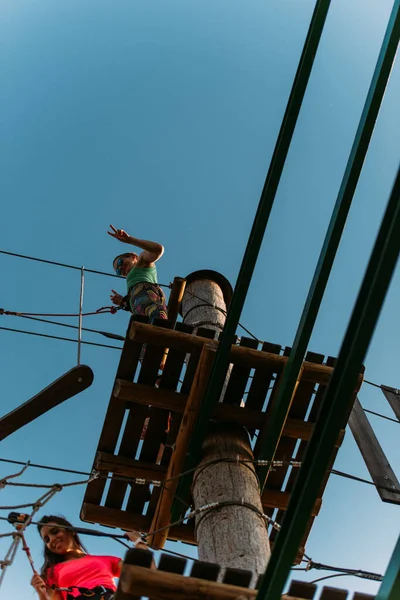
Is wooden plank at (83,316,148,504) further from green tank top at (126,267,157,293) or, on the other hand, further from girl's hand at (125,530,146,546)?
green tank top at (126,267,157,293)

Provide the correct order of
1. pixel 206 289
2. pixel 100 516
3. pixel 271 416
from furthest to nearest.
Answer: pixel 206 289 < pixel 100 516 < pixel 271 416

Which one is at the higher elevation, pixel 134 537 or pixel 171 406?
pixel 171 406

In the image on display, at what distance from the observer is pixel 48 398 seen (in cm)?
438

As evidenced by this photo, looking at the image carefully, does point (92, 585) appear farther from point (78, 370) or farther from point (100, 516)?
point (78, 370)

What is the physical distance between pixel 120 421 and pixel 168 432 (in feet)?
1.01

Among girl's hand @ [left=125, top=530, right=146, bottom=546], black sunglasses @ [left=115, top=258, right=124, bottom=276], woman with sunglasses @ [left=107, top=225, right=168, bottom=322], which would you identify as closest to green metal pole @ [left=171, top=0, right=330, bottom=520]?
girl's hand @ [left=125, top=530, right=146, bottom=546]

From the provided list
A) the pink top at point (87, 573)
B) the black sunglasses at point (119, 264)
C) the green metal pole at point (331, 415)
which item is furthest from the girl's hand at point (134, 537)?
the black sunglasses at point (119, 264)

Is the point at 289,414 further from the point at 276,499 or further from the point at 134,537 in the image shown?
the point at 134,537

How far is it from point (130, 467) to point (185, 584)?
6.10ft

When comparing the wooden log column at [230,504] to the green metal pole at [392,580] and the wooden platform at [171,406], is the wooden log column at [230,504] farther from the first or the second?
the green metal pole at [392,580]

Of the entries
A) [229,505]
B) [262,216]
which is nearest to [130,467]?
[229,505]

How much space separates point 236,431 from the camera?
4.07 m

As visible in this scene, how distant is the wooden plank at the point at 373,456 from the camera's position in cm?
429

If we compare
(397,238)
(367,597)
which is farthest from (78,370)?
(397,238)
